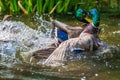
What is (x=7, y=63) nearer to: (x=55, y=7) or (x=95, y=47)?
(x=95, y=47)

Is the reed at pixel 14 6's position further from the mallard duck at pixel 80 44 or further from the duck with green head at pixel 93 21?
the mallard duck at pixel 80 44

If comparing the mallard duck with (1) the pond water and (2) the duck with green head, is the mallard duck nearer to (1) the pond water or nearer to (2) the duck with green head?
(2) the duck with green head

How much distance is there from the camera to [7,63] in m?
6.26

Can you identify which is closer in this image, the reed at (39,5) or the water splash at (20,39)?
the water splash at (20,39)

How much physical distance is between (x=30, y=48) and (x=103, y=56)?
1244 mm

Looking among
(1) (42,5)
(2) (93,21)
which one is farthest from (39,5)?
(2) (93,21)

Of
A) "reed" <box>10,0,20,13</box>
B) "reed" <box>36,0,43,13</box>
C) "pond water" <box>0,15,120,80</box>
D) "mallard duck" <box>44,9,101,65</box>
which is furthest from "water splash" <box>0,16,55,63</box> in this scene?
"reed" <box>10,0,20,13</box>

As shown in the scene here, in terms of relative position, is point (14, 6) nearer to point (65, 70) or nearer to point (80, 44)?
point (80, 44)

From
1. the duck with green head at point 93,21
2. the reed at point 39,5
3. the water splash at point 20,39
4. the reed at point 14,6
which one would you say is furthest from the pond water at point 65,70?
the reed at point 14,6

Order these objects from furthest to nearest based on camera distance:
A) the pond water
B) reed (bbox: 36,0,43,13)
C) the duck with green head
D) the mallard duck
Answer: reed (bbox: 36,0,43,13) → the duck with green head → the mallard duck → the pond water

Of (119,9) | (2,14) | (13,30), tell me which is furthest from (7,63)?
(119,9)

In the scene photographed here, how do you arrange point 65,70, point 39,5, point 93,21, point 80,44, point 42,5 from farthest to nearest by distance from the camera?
point 42,5 → point 39,5 → point 93,21 → point 80,44 → point 65,70

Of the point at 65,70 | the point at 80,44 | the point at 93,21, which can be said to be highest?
the point at 93,21

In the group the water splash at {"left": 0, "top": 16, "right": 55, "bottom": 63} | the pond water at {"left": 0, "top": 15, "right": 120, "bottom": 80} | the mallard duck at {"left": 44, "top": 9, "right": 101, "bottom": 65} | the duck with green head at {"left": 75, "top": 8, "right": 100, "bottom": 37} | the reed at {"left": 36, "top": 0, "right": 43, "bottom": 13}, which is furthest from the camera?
the reed at {"left": 36, "top": 0, "right": 43, "bottom": 13}
